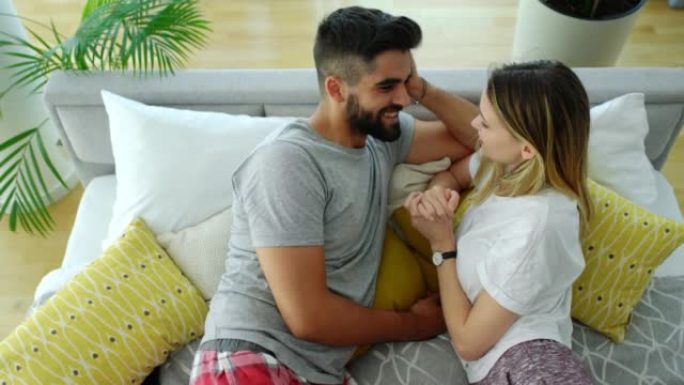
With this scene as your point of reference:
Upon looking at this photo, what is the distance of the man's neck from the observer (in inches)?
58.2

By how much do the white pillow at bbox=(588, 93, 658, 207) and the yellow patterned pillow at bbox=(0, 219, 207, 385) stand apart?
119 centimetres

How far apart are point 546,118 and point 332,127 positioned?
0.53 meters

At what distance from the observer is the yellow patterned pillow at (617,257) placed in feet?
5.07

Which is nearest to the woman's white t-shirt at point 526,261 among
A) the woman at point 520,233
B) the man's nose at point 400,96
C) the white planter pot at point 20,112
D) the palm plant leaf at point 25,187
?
the woman at point 520,233

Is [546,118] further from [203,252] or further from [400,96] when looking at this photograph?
[203,252]

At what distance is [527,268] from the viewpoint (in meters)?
1.21

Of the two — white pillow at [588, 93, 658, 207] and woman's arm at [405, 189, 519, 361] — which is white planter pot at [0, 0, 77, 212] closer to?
woman's arm at [405, 189, 519, 361]

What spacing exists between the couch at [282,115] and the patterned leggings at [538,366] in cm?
23

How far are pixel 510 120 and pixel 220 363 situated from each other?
821 mm

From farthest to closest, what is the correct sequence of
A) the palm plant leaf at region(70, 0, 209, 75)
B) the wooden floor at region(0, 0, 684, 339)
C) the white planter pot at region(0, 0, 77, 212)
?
the wooden floor at region(0, 0, 684, 339) < the white planter pot at region(0, 0, 77, 212) < the palm plant leaf at region(70, 0, 209, 75)

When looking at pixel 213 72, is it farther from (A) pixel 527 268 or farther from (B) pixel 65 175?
(A) pixel 527 268

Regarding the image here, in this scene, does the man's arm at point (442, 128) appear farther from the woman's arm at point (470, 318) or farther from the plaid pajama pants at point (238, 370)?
the plaid pajama pants at point (238, 370)

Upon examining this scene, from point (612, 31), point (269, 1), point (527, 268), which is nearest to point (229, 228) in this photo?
point (527, 268)

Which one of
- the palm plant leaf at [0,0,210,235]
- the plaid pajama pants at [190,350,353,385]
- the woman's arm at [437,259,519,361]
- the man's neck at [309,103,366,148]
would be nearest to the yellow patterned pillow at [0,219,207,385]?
the plaid pajama pants at [190,350,353,385]
